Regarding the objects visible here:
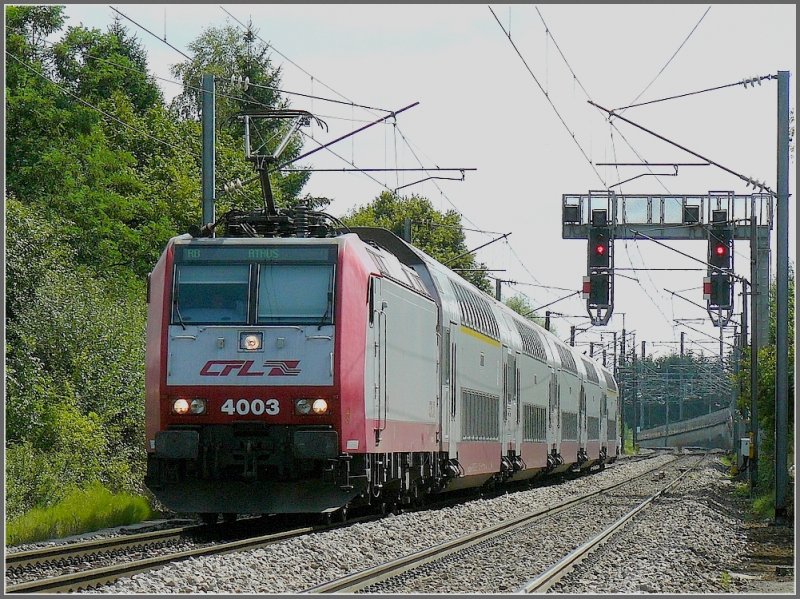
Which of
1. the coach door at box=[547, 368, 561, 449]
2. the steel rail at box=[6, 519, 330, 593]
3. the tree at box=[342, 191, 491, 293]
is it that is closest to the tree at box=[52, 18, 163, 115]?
the tree at box=[342, 191, 491, 293]

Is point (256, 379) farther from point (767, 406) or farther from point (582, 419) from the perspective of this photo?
point (582, 419)

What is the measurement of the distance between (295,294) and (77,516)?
5.11 metres

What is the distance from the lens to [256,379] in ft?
51.2

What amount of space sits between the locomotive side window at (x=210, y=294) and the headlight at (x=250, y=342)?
0.22 m

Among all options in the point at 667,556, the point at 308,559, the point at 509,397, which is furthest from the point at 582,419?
the point at 308,559

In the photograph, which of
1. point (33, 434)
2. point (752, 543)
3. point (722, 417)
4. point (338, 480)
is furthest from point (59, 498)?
point (722, 417)

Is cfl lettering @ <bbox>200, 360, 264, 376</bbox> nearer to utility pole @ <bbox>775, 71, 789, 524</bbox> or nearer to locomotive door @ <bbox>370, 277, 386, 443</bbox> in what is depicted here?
locomotive door @ <bbox>370, 277, 386, 443</bbox>

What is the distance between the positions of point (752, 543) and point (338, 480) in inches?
248

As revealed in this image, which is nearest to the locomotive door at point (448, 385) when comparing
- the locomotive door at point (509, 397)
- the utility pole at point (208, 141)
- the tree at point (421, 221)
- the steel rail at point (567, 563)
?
the steel rail at point (567, 563)

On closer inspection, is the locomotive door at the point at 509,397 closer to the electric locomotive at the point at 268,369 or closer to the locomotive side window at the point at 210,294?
the electric locomotive at the point at 268,369

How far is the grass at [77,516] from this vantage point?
1723 cm

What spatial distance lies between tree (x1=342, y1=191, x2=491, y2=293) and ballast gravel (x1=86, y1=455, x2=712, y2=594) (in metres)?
55.3

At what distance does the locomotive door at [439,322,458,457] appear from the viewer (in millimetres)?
21672

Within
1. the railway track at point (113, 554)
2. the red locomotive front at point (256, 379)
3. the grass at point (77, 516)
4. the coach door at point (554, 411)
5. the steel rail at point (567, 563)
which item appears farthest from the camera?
the coach door at point (554, 411)
